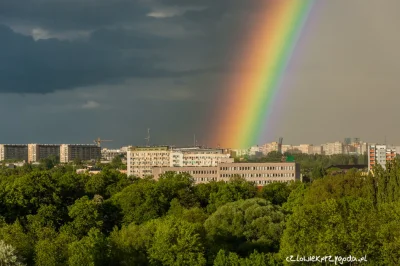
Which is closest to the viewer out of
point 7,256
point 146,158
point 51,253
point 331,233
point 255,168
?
point 7,256

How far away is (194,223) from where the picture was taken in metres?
39.8

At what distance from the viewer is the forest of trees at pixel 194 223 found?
32.0 m

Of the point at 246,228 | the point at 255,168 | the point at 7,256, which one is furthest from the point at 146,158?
the point at 7,256

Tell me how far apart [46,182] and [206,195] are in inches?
585

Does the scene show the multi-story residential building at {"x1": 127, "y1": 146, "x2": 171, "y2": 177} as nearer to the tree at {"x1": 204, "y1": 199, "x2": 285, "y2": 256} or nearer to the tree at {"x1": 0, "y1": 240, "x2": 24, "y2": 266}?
the tree at {"x1": 204, "y1": 199, "x2": 285, "y2": 256}

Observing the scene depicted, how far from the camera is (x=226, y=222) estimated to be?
43469mm

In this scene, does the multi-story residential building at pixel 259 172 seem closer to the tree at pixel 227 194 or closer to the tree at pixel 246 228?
the tree at pixel 227 194

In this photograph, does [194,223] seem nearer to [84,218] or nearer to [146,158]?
[84,218]

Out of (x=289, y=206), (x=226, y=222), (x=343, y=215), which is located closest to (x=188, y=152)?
(x=289, y=206)

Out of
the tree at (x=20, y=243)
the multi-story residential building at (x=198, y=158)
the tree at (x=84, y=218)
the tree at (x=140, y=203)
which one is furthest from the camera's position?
the multi-story residential building at (x=198, y=158)

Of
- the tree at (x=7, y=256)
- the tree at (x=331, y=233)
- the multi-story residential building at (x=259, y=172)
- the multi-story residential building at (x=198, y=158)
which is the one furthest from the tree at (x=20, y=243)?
the multi-story residential building at (x=198, y=158)

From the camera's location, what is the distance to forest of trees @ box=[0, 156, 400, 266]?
31953mm

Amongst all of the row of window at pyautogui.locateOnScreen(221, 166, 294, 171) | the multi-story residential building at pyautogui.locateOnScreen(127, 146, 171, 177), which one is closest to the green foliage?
the row of window at pyautogui.locateOnScreen(221, 166, 294, 171)

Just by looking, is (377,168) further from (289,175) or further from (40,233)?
(289,175)
